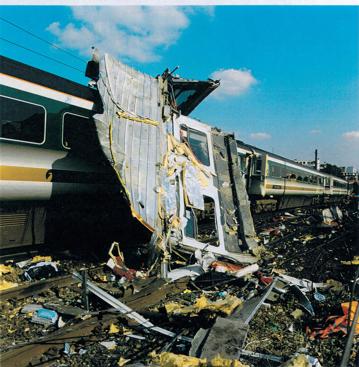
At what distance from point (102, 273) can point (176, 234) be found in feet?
A: 4.45

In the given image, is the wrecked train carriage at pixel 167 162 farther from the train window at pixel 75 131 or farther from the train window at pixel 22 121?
the train window at pixel 22 121

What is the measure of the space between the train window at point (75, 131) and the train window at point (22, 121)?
490 millimetres

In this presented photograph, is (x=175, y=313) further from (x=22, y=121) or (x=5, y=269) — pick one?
(x=22, y=121)

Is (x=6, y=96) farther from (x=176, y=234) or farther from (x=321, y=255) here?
(x=321, y=255)

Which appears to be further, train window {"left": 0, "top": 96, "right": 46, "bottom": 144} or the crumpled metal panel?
train window {"left": 0, "top": 96, "right": 46, "bottom": 144}

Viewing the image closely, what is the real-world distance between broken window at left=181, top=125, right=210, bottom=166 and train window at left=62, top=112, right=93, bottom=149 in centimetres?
194

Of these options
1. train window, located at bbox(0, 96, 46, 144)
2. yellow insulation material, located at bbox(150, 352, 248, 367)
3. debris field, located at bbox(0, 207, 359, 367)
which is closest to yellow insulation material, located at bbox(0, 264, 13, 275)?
debris field, located at bbox(0, 207, 359, 367)

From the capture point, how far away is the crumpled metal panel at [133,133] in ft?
17.3

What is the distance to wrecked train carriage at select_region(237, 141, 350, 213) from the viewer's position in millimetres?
13672

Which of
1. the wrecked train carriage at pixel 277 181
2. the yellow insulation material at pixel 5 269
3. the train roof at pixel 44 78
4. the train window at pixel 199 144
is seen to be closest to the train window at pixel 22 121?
the train roof at pixel 44 78

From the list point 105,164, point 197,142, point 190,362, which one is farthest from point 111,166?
point 190,362

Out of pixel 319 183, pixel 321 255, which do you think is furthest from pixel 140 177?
pixel 319 183

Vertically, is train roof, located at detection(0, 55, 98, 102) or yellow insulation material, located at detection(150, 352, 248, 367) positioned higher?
train roof, located at detection(0, 55, 98, 102)

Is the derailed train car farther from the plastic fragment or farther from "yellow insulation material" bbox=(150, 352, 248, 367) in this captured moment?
"yellow insulation material" bbox=(150, 352, 248, 367)
